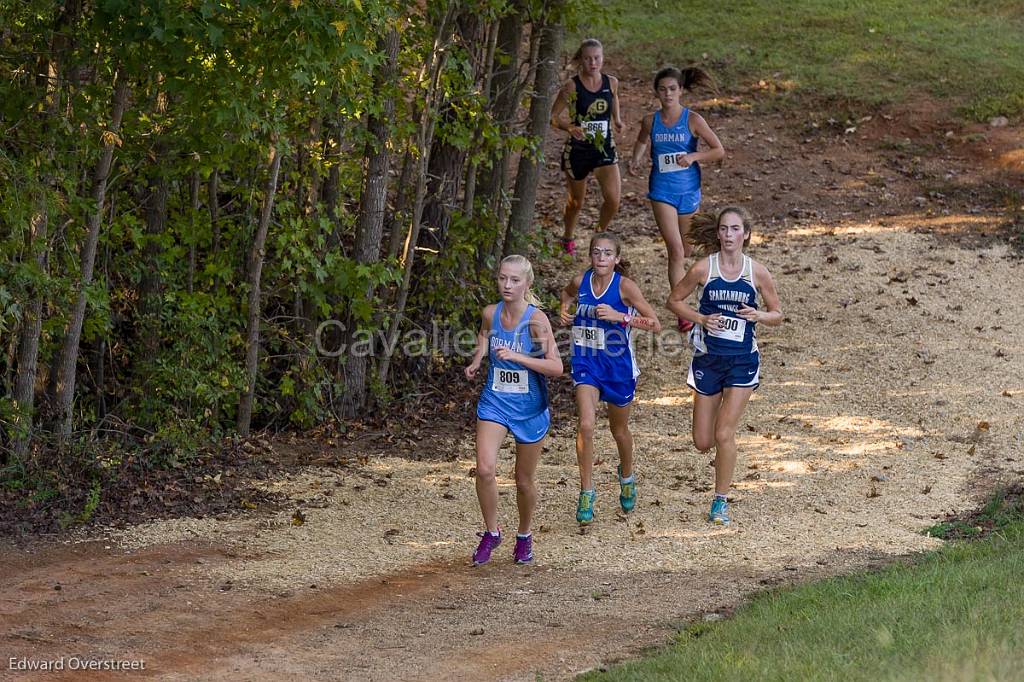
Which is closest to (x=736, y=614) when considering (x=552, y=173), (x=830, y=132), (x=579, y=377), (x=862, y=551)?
(x=862, y=551)

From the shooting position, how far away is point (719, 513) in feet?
27.3

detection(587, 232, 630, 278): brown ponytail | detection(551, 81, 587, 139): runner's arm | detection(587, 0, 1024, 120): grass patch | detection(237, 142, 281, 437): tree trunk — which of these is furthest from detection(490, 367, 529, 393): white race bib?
detection(587, 0, 1024, 120): grass patch

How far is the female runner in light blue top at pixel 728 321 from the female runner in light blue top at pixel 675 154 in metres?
2.95

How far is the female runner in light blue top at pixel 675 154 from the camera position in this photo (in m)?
10.9

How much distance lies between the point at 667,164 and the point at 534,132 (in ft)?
6.20

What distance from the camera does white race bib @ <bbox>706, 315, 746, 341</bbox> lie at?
7992mm

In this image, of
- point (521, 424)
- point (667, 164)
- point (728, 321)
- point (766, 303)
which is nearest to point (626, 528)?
point (521, 424)

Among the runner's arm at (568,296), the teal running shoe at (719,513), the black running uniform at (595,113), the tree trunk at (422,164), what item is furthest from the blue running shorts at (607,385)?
the black running uniform at (595,113)

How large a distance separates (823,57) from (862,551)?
1505cm

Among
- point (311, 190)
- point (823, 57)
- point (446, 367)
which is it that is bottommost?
point (446, 367)

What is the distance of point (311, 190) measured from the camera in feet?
33.6

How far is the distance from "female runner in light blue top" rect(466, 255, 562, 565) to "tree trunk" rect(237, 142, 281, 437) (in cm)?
269

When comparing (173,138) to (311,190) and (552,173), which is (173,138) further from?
(552,173)

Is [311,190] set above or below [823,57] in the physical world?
below
